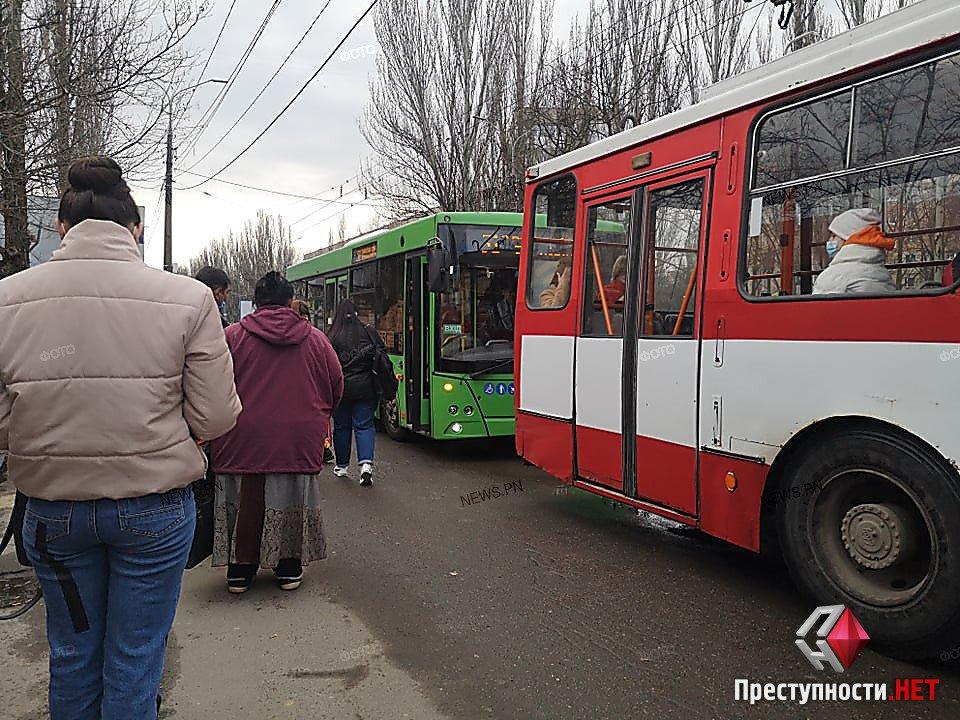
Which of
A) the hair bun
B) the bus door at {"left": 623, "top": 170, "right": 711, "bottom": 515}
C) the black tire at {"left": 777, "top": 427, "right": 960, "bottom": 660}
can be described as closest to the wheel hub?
the black tire at {"left": 777, "top": 427, "right": 960, "bottom": 660}

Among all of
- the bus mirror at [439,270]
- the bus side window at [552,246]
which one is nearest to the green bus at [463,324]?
the bus mirror at [439,270]

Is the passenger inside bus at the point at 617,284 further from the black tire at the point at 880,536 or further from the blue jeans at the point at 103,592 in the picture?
the blue jeans at the point at 103,592

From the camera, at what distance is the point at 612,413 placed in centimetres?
591

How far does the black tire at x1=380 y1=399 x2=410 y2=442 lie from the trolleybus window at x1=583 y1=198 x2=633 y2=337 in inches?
211

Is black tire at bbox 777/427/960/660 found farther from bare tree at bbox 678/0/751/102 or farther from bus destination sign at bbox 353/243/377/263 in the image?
bare tree at bbox 678/0/751/102

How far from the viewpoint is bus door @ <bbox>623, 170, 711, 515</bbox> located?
5.14 m

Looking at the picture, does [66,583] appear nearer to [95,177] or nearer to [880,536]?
[95,177]

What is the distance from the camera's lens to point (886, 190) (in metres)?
4.11

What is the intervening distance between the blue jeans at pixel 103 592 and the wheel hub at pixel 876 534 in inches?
132

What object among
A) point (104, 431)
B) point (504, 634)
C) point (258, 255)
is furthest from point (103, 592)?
point (258, 255)

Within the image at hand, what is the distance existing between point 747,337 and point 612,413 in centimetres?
144

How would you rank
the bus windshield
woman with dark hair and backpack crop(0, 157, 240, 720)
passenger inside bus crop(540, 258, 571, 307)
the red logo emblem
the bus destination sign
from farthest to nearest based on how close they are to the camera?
the bus destination sign → the bus windshield → passenger inside bus crop(540, 258, 571, 307) → the red logo emblem → woman with dark hair and backpack crop(0, 157, 240, 720)

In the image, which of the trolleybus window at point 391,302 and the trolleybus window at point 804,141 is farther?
the trolleybus window at point 391,302

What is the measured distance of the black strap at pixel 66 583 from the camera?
2.46 metres
